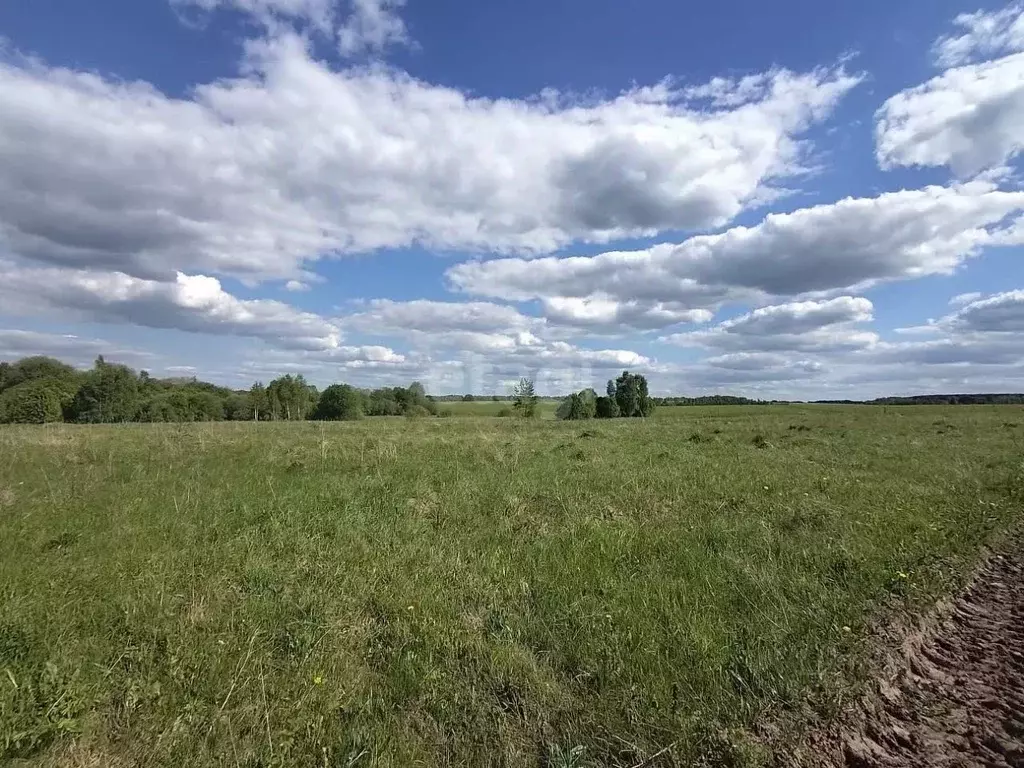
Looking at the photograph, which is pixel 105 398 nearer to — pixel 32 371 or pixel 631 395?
pixel 32 371

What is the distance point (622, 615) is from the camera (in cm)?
588

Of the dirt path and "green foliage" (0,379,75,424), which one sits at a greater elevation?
"green foliage" (0,379,75,424)

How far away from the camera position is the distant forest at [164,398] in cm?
6438

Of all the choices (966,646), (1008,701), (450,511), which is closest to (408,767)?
(1008,701)

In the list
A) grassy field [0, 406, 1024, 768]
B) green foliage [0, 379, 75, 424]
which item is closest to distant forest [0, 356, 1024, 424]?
green foliage [0, 379, 75, 424]

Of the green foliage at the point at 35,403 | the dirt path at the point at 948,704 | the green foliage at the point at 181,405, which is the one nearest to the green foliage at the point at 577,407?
the green foliage at the point at 181,405

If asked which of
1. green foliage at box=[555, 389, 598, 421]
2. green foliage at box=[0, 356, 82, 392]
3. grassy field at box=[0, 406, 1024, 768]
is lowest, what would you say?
grassy field at box=[0, 406, 1024, 768]

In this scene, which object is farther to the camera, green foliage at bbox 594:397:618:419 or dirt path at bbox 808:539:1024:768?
green foliage at bbox 594:397:618:419

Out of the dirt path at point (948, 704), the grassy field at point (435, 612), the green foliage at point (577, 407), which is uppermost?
the green foliage at point (577, 407)

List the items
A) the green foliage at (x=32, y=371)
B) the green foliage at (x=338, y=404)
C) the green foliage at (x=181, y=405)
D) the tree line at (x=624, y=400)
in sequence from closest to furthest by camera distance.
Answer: the green foliage at (x=181, y=405) → the green foliage at (x=32, y=371) → the green foliage at (x=338, y=404) → the tree line at (x=624, y=400)

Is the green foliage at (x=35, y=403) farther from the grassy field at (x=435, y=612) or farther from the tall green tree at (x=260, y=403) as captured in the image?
the grassy field at (x=435, y=612)

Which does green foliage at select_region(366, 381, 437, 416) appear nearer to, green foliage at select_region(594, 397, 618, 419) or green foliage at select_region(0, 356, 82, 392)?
green foliage at select_region(594, 397, 618, 419)

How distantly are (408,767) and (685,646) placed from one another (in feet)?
8.77

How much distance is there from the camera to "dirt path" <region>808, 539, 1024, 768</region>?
3811 mm
